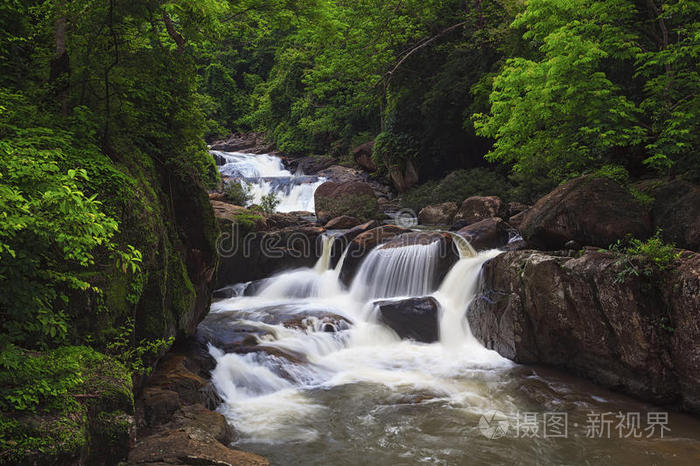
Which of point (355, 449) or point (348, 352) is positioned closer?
point (355, 449)

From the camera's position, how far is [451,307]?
10219mm

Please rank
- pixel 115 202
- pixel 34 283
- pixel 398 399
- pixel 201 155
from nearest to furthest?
pixel 34 283 < pixel 115 202 < pixel 398 399 < pixel 201 155

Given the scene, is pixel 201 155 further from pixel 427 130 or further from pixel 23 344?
pixel 427 130

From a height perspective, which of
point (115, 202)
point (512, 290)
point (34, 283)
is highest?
point (115, 202)

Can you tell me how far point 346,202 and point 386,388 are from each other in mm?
11792

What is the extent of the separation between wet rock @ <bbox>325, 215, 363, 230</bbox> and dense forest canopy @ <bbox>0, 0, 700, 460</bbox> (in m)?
5.87

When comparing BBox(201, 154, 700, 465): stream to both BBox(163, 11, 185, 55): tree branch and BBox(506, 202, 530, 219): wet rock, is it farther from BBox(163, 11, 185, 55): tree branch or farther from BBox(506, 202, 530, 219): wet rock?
BBox(163, 11, 185, 55): tree branch

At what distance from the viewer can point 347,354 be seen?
361 inches

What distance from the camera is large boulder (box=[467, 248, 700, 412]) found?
6.04m

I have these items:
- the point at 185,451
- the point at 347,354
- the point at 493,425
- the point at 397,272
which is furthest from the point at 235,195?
the point at 185,451

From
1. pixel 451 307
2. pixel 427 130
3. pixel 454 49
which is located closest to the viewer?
pixel 451 307

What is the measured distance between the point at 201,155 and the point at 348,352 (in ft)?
16.3

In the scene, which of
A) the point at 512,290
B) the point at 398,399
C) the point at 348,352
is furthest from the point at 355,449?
the point at 512,290

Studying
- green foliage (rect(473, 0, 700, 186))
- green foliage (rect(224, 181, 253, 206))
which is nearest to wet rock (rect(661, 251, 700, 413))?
green foliage (rect(473, 0, 700, 186))
